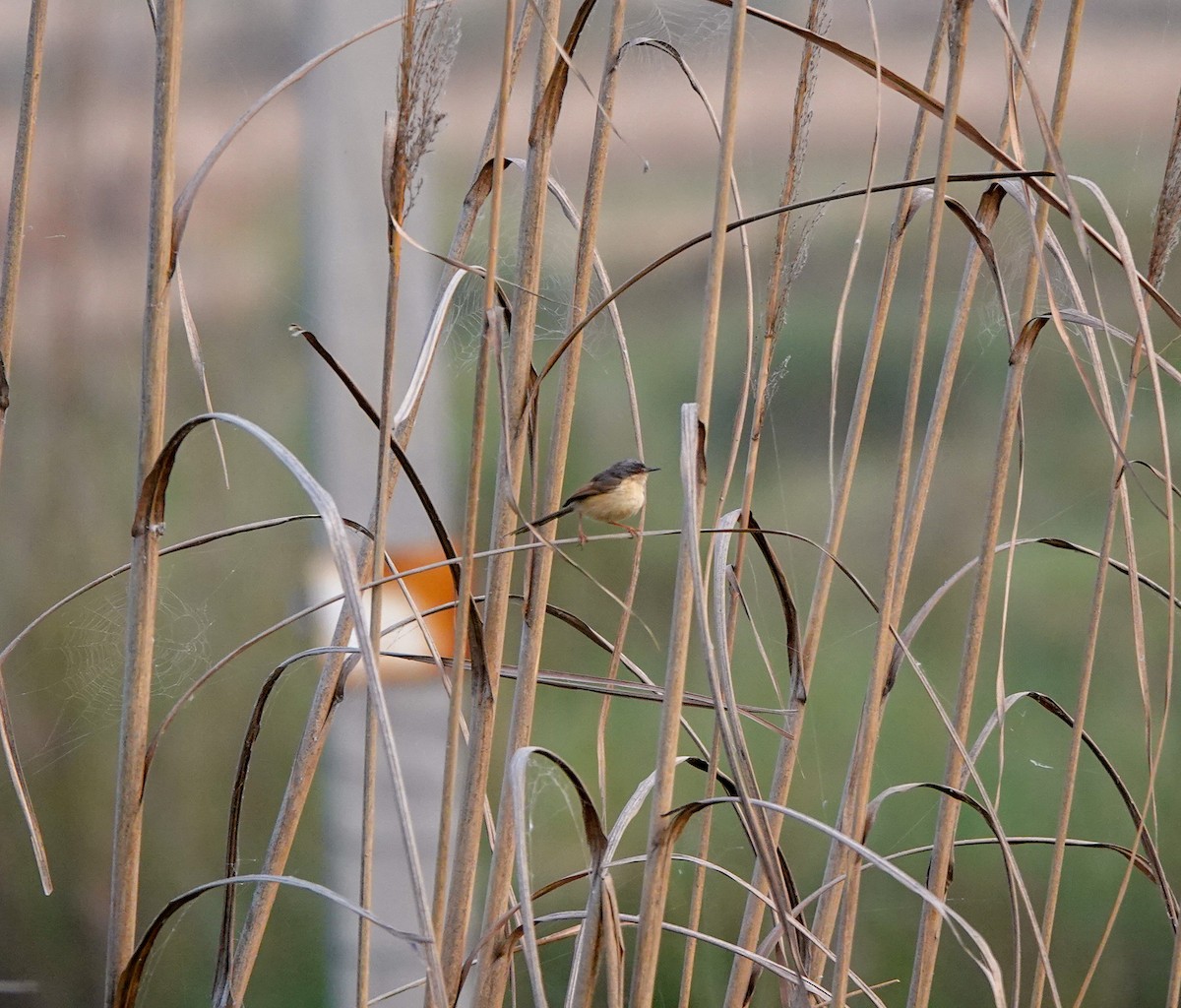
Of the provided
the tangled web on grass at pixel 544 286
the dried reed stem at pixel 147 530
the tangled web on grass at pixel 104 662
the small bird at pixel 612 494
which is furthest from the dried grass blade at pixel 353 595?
the tangled web on grass at pixel 104 662

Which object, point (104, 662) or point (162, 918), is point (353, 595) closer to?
point (162, 918)

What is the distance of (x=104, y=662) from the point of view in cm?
131

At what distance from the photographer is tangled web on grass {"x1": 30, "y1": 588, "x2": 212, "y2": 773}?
1.30 metres

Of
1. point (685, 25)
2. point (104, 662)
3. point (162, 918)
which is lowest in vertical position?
point (104, 662)

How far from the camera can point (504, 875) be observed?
59cm

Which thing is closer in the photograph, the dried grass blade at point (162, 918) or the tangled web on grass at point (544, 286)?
the dried grass blade at point (162, 918)

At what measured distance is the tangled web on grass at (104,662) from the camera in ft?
4.26

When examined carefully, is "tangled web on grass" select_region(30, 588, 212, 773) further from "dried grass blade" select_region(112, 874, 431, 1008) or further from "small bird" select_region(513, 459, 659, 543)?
"dried grass blade" select_region(112, 874, 431, 1008)

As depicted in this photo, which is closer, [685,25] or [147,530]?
[147,530]

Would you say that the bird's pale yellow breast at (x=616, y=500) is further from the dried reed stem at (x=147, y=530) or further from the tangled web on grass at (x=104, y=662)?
the tangled web on grass at (x=104, y=662)

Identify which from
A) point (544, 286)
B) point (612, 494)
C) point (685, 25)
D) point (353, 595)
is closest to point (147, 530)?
point (353, 595)

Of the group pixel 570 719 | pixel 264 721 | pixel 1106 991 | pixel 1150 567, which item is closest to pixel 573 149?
pixel 570 719

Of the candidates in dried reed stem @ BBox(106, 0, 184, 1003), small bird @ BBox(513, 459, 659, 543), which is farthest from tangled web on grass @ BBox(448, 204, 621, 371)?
dried reed stem @ BBox(106, 0, 184, 1003)

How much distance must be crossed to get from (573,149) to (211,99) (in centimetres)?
44
